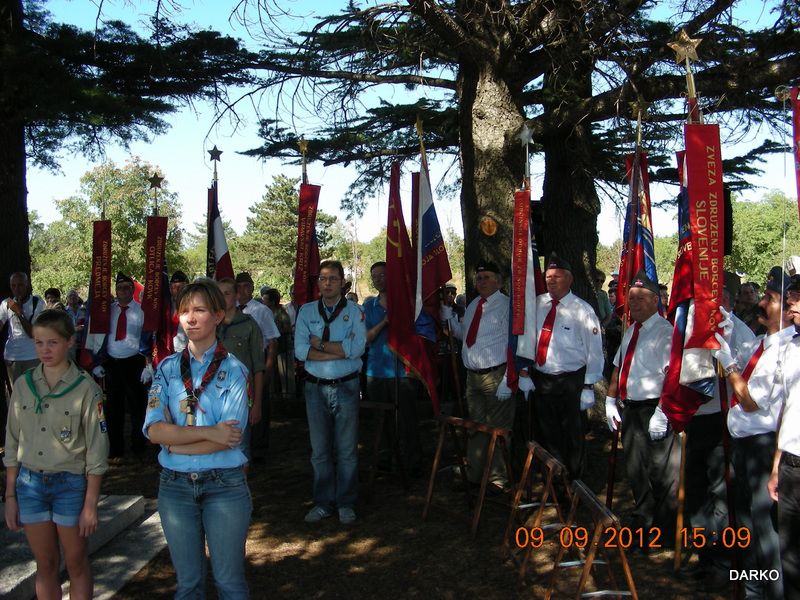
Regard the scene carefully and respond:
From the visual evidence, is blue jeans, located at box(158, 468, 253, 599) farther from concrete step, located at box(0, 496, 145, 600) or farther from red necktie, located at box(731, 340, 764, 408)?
red necktie, located at box(731, 340, 764, 408)

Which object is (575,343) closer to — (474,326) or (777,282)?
(474,326)

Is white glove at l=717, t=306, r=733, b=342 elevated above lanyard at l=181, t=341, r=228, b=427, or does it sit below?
above

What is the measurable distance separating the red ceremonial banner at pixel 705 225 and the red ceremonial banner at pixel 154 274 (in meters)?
5.83

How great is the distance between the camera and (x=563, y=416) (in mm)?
6125

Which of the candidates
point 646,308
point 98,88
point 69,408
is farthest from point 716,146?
point 98,88

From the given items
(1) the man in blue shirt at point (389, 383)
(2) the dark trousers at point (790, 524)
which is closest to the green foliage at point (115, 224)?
(1) the man in blue shirt at point (389, 383)

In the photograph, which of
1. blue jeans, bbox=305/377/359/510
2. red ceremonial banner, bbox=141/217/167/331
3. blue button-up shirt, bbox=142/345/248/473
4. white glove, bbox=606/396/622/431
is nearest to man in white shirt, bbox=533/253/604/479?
white glove, bbox=606/396/622/431

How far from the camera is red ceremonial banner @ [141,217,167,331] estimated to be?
7.86m

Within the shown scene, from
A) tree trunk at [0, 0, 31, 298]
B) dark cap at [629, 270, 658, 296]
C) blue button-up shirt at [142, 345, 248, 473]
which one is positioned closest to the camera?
blue button-up shirt at [142, 345, 248, 473]

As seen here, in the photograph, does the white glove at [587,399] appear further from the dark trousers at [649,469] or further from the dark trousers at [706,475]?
the dark trousers at [706,475]

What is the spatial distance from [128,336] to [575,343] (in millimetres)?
5071

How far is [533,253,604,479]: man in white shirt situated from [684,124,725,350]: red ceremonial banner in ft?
5.33

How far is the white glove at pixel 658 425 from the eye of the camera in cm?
470

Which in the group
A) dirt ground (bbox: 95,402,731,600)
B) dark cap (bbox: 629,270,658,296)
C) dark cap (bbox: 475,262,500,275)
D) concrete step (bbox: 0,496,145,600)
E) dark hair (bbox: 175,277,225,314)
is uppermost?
dark cap (bbox: 475,262,500,275)
